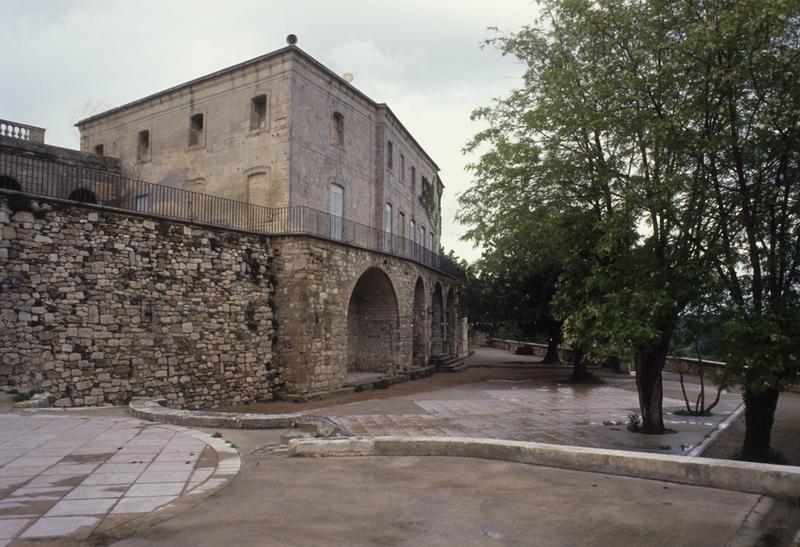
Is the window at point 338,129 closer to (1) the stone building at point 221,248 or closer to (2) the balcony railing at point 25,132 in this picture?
(1) the stone building at point 221,248

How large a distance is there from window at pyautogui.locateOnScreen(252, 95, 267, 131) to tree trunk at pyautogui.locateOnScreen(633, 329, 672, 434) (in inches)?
567

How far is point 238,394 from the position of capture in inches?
603

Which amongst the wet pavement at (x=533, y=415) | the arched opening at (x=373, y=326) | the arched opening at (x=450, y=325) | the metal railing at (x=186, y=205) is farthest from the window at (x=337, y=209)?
the arched opening at (x=450, y=325)

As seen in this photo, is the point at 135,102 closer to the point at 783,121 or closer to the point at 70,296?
the point at 70,296

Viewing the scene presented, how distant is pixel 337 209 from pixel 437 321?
11.3 meters

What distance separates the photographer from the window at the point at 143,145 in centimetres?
2219

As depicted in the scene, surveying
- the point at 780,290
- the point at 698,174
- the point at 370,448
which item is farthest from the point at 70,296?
the point at 780,290

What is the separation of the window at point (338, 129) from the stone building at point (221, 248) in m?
0.10

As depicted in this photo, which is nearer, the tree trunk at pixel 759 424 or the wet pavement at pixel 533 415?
the tree trunk at pixel 759 424

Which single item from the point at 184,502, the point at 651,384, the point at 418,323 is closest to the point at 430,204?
the point at 418,323

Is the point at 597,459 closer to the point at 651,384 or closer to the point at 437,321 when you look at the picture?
the point at 651,384

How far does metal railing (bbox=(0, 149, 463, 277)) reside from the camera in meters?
16.8

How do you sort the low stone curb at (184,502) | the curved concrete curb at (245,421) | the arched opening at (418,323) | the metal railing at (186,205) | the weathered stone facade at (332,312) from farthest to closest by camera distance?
1. the arched opening at (418,323)
2. the metal railing at (186,205)
3. the weathered stone facade at (332,312)
4. the curved concrete curb at (245,421)
5. the low stone curb at (184,502)

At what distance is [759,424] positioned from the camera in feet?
29.8
